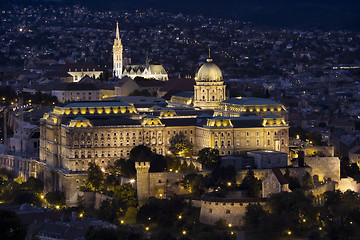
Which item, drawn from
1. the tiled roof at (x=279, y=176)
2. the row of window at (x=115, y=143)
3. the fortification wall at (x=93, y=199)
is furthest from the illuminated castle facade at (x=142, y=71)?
the tiled roof at (x=279, y=176)

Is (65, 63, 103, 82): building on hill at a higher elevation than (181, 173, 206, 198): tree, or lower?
higher

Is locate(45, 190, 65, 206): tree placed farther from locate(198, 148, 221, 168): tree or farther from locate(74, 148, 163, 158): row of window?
locate(198, 148, 221, 168): tree

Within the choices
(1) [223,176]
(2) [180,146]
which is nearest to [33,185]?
(2) [180,146]

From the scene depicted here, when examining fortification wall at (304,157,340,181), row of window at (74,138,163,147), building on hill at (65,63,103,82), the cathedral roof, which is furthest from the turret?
building on hill at (65,63,103,82)

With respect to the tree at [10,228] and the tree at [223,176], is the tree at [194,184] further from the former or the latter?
the tree at [10,228]

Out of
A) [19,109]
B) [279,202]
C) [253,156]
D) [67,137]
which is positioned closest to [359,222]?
[279,202]

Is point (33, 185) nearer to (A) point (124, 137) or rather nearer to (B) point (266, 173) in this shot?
(A) point (124, 137)
